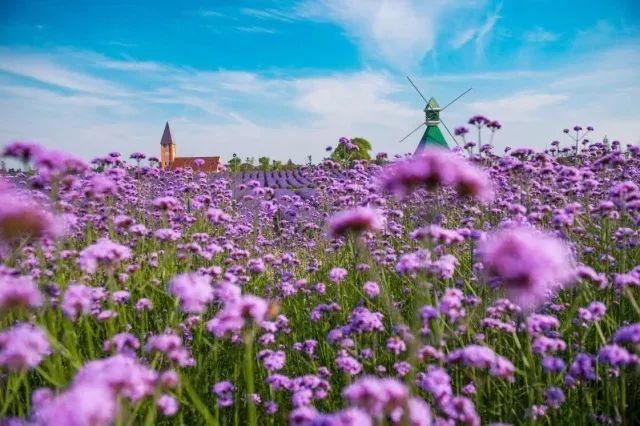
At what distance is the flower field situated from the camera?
193cm

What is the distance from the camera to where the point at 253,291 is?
19.4 ft

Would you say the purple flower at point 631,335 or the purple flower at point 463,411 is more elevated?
the purple flower at point 631,335

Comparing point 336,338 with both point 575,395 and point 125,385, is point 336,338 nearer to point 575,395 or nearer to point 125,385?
point 575,395

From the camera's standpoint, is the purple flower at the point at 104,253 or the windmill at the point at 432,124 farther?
the windmill at the point at 432,124

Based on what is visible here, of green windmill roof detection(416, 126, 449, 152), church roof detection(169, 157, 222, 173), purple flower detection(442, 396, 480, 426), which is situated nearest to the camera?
purple flower detection(442, 396, 480, 426)

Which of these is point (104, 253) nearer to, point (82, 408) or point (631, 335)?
point (82, 408)

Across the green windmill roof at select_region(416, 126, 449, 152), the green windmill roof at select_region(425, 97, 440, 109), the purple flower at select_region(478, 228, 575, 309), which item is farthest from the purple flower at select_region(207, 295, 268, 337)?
the green windmill roof at select_region(425, 97, 440, 109)

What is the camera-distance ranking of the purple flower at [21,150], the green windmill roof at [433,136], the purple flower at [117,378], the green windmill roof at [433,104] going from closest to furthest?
the purple flower at [117,378] → the purple flower at [21,150] → the green windmill roof at [433,136] → the green windmill roof at [433,104]

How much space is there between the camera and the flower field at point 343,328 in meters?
1.93

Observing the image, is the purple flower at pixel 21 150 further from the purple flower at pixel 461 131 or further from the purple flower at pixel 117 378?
the purple flower at pixel 461 131

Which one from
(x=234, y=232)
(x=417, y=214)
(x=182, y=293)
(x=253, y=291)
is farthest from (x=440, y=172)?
(x=417, y=214)

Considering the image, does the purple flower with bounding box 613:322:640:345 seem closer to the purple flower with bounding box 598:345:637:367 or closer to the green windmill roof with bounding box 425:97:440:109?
the purple flower with bounding box 598:345:637:367

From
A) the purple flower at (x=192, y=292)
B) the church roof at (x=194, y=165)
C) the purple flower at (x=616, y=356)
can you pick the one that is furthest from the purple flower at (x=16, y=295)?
the church roof at (x=194, y=165)

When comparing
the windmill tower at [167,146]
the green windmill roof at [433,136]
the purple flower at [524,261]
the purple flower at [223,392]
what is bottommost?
the purple flower at [223,392]
